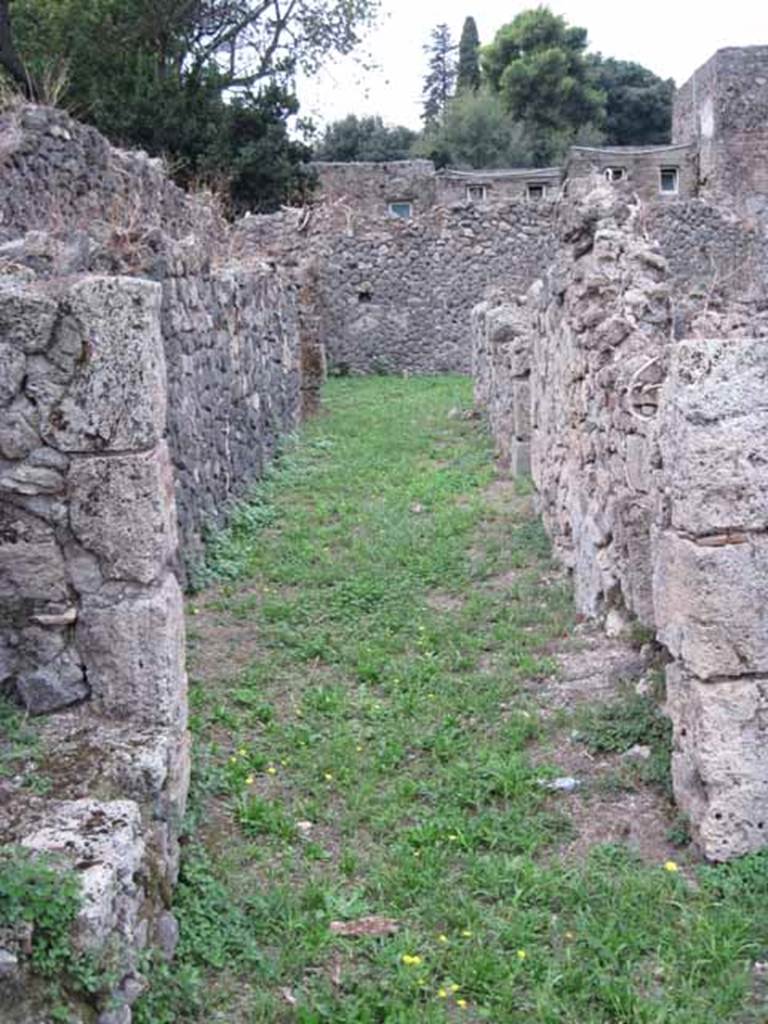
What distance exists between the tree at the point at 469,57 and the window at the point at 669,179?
72.2 ft

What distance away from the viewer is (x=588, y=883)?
383 centimetres

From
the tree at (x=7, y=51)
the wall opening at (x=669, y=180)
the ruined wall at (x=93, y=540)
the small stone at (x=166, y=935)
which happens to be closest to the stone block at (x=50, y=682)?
the ruined wall at (x=93, y=540)

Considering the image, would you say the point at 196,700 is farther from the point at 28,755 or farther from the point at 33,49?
the point at 33,49

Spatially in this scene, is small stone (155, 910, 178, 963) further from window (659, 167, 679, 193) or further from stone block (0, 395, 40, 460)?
window (659, 167, 679, 193)

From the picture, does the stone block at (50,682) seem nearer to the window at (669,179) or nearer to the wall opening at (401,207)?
the wall opening at (401,207)

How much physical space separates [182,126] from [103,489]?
763 inches

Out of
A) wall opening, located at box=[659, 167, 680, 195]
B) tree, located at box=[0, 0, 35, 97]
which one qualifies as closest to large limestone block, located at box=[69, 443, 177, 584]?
tree, located at box=[0, 0, 35, 97]

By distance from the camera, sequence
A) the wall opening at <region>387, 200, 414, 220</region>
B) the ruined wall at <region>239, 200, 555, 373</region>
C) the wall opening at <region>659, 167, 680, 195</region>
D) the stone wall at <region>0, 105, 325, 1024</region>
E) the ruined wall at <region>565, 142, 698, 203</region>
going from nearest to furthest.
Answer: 1. the stone wall at <region>0, 105, 325, 1024</region>
2. the ruined wall at <region>239, 200, 555, 373</region>
3. the wall opening at <region>387, 200, 414, 220</region>
4. the ruined wall at <region>565, 142, 698, 203</region>
5. the wall opening at <region>659, 167, 680, 195</region>

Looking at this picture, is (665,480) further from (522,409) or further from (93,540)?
(522,409)

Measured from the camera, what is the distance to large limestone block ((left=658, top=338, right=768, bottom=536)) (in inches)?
150

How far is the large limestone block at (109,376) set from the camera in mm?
3684

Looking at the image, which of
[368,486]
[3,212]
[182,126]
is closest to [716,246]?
[182,126]

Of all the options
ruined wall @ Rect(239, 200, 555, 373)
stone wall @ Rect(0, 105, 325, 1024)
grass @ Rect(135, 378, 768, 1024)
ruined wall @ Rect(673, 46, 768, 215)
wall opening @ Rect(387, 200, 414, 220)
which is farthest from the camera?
wall opening @ Rect(387, 200, 414, 220)

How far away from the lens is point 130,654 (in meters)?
3.82
